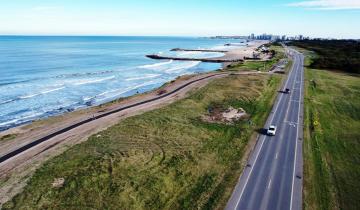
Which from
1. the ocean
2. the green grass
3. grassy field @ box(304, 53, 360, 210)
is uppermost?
the green grass

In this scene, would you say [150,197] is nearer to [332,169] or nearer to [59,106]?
[332,169]

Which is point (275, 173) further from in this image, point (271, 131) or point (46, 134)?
point (46, 134)

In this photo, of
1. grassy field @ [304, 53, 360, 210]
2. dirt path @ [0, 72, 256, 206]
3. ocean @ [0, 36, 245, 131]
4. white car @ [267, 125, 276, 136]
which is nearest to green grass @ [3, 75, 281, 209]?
dirt path @ [0, 72, 256, 206]

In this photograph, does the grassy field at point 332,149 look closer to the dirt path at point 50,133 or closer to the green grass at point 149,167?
the green grass at point 149,167

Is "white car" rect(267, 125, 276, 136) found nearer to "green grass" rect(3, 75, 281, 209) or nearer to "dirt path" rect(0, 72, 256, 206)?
"green grass" rect(3, 75, 281, 209)

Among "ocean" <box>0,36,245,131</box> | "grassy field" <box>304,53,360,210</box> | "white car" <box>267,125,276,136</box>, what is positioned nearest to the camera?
"grassy field" <box>304,53,360,210</box>
